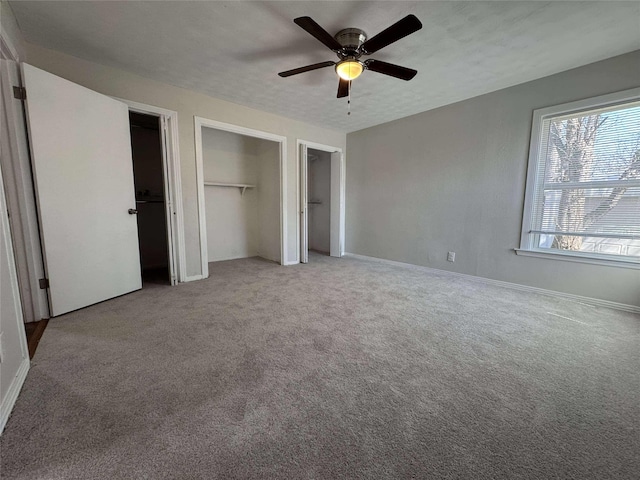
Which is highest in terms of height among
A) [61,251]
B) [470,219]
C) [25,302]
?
[470,219]

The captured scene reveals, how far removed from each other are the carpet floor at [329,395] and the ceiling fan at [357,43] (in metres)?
2.20

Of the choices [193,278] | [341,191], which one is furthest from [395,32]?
[193,278]

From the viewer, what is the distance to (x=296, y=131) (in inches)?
168

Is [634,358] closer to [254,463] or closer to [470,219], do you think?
[470,219]

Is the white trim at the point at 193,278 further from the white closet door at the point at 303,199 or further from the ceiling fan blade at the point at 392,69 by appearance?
the ceiling fan blade at the point at 392,69

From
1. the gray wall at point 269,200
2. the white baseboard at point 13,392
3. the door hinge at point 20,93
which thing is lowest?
the white baseboard at point 13,392

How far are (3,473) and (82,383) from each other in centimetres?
53

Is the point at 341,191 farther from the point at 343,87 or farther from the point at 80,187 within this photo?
the point at 80,187

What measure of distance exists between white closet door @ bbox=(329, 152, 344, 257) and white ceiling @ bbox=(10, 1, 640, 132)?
74.4 inches

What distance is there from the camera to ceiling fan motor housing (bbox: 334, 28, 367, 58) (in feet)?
6.69

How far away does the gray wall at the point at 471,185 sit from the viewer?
263cm

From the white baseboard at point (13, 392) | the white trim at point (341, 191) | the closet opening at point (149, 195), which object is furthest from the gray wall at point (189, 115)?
the white baseboard at point (13, 392)

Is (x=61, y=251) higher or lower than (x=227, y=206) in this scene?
lower

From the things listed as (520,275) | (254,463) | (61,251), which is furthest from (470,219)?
(61,251)
